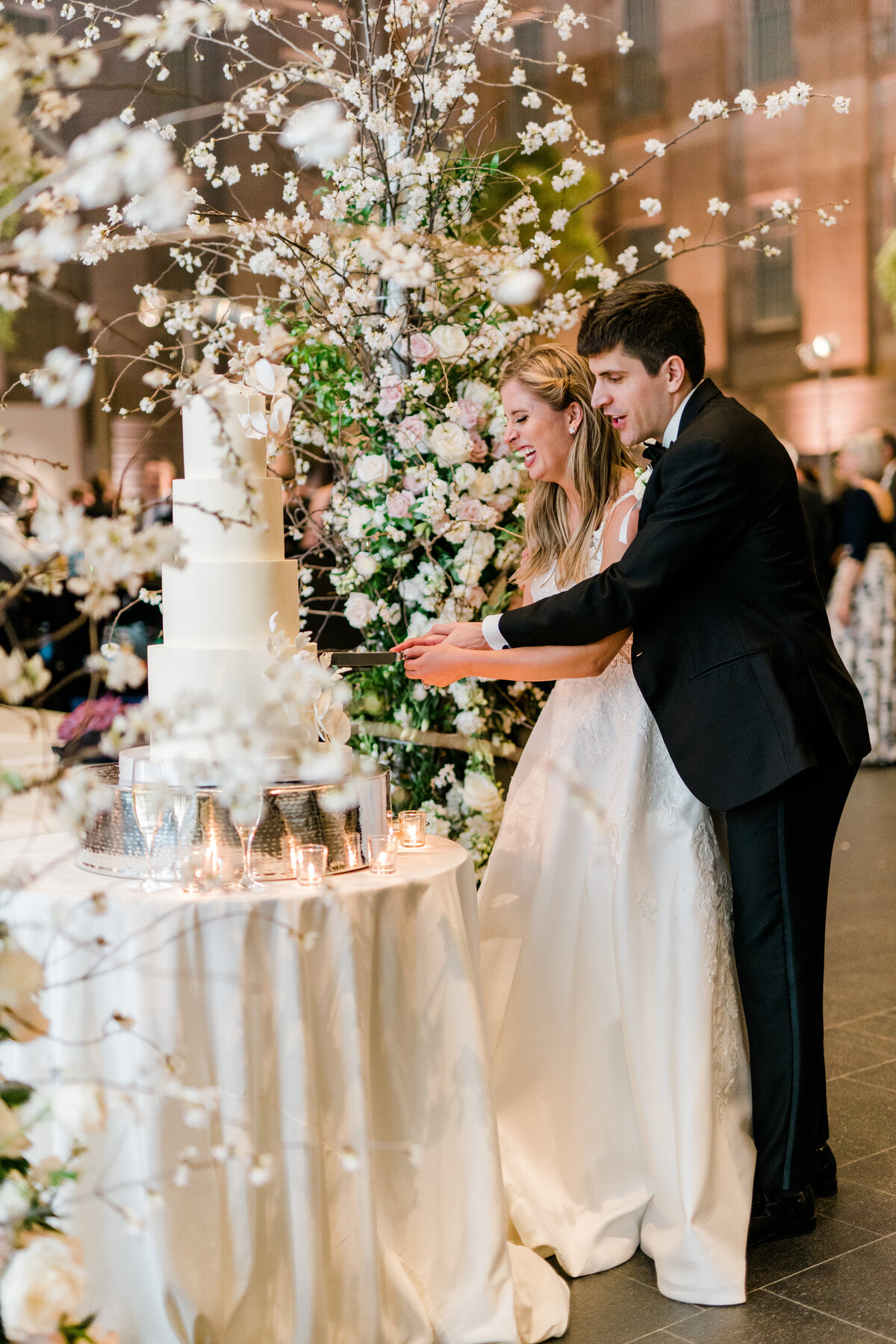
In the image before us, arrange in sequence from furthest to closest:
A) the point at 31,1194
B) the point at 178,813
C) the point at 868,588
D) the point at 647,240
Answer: the point at 647,240 < the point at 868,588 < the point at 178,813 < the point at 31,1194

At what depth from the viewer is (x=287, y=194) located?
10.9 ft

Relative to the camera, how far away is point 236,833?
218 centimetres

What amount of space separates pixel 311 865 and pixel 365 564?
46.5 inches

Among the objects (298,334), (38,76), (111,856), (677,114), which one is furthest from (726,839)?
(677,114)

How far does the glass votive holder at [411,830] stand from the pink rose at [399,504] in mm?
920

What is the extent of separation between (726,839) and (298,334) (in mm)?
1468

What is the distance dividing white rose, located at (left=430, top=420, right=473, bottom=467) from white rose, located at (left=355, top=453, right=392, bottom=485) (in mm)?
125

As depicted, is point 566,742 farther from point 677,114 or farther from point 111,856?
point 677,114

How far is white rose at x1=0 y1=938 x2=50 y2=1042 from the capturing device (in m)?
1.24

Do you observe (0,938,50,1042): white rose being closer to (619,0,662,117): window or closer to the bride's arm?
the bride's arm

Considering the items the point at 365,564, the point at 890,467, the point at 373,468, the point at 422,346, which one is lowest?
the point at 365,564

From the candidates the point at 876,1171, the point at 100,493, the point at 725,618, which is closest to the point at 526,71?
the point at 100,493

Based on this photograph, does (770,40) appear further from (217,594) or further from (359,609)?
(217,594)

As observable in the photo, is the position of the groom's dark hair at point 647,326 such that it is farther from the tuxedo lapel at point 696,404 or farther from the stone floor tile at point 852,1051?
the stone floor tile at point 852,1051
